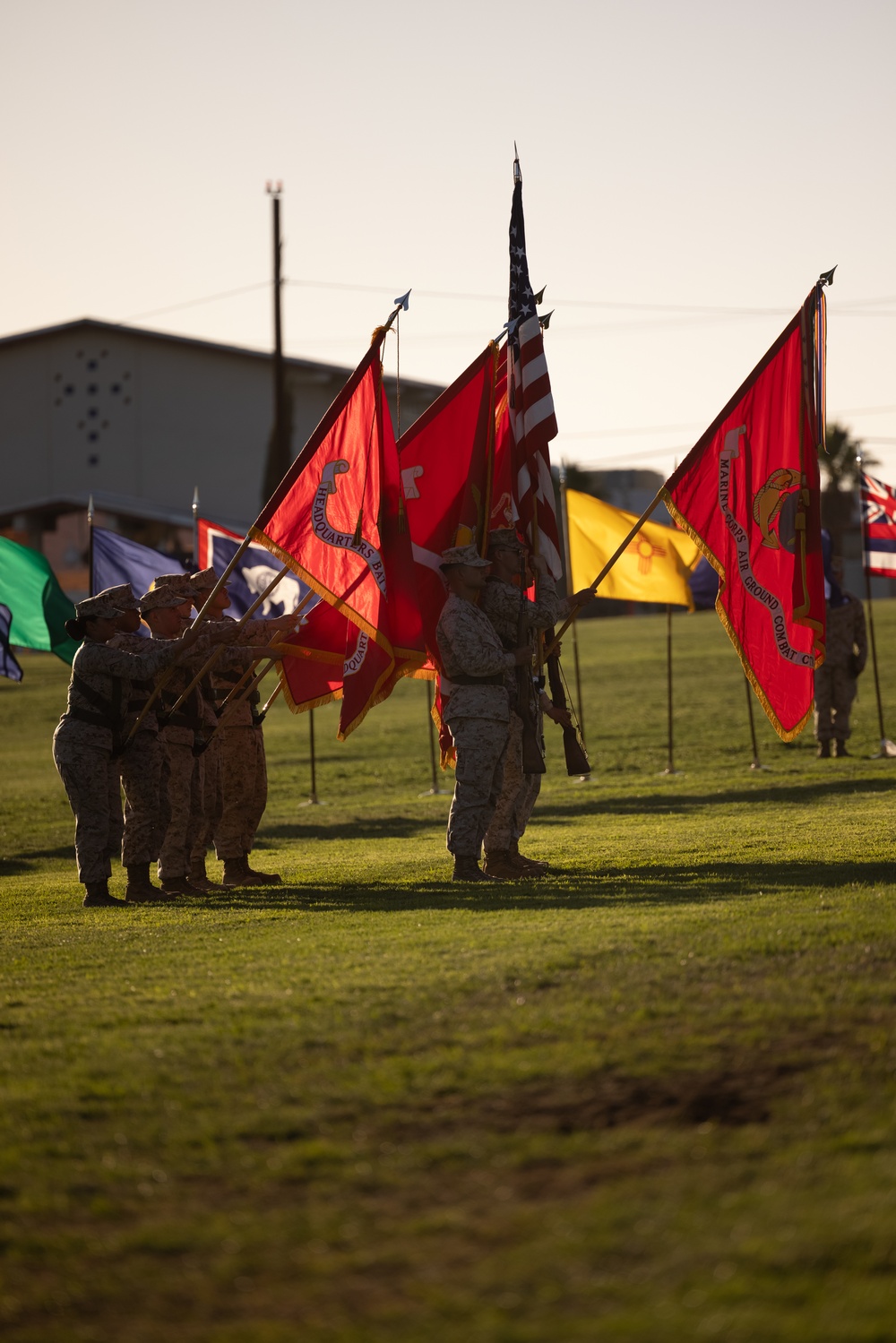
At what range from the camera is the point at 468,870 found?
10.2 m

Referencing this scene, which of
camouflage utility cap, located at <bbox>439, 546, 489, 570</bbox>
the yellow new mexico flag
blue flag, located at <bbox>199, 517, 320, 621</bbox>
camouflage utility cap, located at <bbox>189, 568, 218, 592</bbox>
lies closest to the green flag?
blue flag, located at <bbox>199, 517, 320, 621</bbox>

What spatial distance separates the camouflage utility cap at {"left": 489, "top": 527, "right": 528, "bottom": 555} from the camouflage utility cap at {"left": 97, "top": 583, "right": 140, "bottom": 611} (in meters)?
2.47

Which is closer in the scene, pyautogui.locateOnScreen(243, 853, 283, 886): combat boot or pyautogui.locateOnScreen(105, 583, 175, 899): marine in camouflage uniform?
pyautogui.locateOnScreen(105, 583, 175, 899): marine in camouflage uniform

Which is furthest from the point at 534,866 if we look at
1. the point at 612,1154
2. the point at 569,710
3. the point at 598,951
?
the point at 612,1154

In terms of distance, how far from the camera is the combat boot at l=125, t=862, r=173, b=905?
413 inches

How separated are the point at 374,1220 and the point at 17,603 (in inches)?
493

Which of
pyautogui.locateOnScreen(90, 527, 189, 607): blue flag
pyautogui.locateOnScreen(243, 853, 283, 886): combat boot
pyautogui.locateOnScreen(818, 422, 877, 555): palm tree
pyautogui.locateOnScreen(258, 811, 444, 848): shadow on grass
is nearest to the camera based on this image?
pyautogui.locateOnScreen(243, 853, 283, 886): combat boot

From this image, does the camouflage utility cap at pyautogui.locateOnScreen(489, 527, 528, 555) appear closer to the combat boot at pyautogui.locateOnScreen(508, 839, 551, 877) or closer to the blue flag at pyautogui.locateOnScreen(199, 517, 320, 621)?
the combat boot at pyautogui.locateOnScreen(508, 839, 551, 877)

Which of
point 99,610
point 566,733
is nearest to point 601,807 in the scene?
point 566,733

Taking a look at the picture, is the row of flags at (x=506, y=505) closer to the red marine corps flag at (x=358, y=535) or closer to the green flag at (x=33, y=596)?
the red marine corps flag at (x=358, y=535)

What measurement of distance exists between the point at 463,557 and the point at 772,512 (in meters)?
2.42

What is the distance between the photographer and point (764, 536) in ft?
36.0

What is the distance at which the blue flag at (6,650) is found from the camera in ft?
50.6

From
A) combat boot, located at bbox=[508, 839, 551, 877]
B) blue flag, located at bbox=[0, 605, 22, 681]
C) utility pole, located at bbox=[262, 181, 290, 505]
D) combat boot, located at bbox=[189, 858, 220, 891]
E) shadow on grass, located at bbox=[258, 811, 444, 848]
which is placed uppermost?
utility pole, located at bbox=[262, 181, 290, 505]
